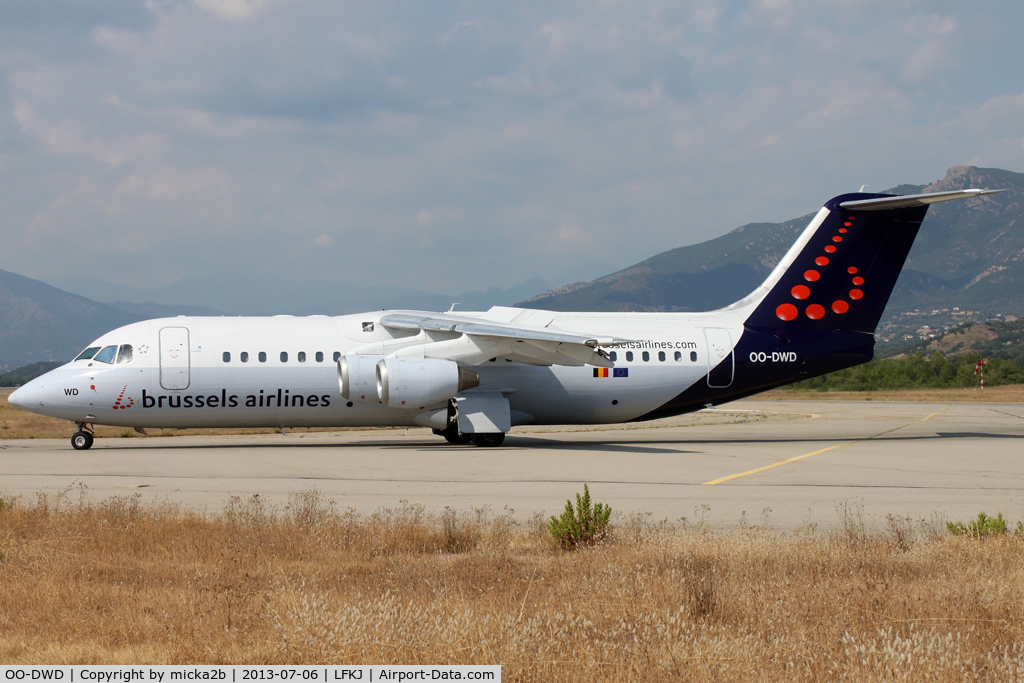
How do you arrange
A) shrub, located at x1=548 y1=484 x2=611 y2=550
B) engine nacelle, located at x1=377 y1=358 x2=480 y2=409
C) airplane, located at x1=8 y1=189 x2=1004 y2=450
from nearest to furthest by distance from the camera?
shrub, located at x1=548 y1=484 x2=611 y2=550 → engine nacelle, located at x1=377 y1=358 x2=480 y2=409 → airplane, located at x1=8 y1=189 x2=1004 y2=450

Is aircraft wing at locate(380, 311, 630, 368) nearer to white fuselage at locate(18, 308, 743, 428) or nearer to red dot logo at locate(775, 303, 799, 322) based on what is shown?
white fuselage at locate(18, 308, 743, 428)

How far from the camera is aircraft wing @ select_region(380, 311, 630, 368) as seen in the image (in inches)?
799

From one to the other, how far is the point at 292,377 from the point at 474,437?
4828 mm

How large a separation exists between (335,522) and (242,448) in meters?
13.4

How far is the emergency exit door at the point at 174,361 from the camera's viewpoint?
70.0 ft

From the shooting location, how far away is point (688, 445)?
23.0m

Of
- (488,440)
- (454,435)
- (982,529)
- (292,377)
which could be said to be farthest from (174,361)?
(982,529)

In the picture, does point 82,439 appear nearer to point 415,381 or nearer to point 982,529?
point 415,381

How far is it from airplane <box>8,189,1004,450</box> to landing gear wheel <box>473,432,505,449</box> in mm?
33

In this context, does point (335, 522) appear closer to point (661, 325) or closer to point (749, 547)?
point (749, 547)

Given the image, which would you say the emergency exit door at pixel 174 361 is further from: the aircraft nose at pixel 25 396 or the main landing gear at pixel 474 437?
the main landing gear at pixel 474 437

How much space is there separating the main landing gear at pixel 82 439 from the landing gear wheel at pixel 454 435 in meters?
8.60

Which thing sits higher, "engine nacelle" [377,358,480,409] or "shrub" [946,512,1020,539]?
"engine nacelle" [377,358,480,409]

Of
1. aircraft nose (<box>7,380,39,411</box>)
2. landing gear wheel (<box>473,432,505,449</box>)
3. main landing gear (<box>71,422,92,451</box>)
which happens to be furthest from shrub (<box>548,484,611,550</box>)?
aircraft nose (<box>7,380,39,411</box>)
